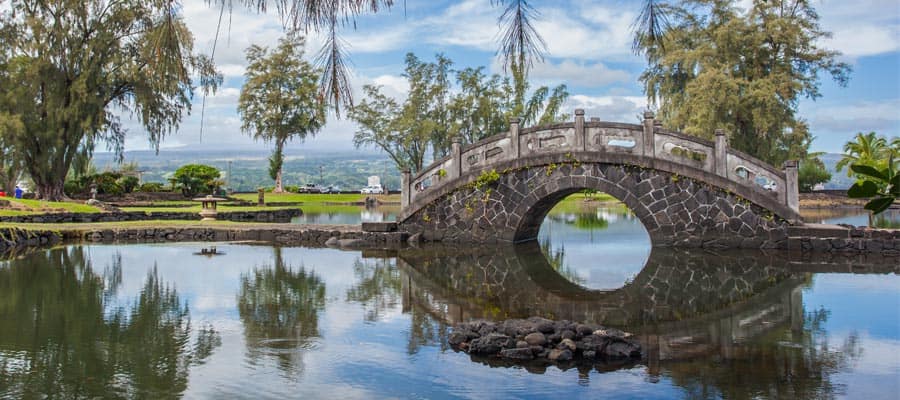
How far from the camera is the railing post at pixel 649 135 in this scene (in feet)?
57.7

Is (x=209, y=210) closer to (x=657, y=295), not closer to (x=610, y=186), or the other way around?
(x=610, y=186)

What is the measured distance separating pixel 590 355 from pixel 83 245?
16.1 metres

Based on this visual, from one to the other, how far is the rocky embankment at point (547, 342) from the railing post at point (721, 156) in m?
10.4

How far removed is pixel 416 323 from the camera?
948 centimetres

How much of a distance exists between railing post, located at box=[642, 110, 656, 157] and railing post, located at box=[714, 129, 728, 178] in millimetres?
1387

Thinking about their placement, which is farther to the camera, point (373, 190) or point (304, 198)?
point (373, 190)

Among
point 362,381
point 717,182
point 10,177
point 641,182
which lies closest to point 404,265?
point 641,182

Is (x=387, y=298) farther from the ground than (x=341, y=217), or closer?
closer

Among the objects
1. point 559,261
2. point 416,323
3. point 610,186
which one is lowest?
point 416,323

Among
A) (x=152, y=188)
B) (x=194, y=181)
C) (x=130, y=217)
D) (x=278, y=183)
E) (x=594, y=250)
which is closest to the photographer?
(x=594, y=250)

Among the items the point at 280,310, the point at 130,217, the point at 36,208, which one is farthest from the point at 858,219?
the point at 36,208

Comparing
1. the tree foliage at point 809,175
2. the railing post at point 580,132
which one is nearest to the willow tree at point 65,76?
the railing post at point 580,132

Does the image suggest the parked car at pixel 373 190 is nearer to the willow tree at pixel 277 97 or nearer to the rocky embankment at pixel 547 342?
the willow tree at pixel 277 97

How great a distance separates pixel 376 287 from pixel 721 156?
9034 mm
